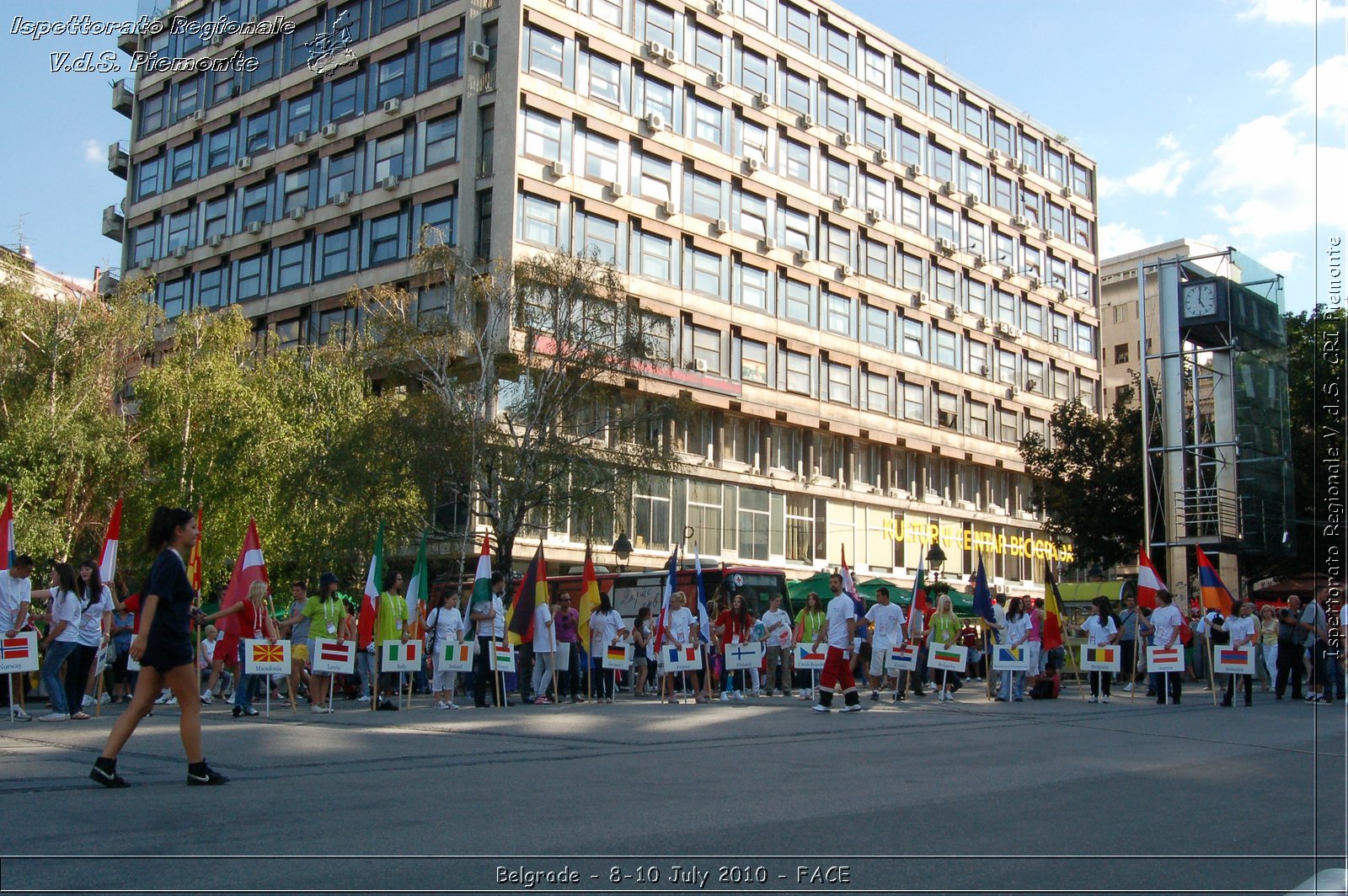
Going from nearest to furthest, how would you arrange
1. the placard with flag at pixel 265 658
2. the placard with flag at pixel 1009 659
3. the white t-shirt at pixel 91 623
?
the white t-shirt at pixel 91 623 < the placard with flag at pixel 265 658 < the placard with flag at pixel 1009 659

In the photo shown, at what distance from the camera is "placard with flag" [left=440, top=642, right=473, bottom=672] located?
727 inches

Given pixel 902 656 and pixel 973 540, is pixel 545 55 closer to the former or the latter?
pixel 902 656

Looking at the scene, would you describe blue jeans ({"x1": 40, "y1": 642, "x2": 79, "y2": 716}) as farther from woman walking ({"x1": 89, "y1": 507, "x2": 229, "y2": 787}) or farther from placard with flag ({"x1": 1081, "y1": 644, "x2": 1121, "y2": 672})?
placard with flag ({"x1": 1081, "y1": 644, "x2": 1121, "y2": 672})

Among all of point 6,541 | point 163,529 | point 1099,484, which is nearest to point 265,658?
point 6,541

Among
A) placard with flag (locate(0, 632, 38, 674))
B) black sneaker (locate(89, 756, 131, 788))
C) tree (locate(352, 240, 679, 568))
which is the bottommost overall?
black sneaker (locate(89, 756, 131, 788))

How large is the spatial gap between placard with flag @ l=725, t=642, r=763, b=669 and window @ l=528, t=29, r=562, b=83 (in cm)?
2977

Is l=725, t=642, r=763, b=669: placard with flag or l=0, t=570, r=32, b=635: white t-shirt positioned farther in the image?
l=725, t=642, r=763, b=669: placard with flag

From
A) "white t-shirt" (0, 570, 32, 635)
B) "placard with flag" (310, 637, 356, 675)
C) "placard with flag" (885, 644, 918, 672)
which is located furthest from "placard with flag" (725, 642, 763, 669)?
"white t-shirt" (0, 570, 32, 635)

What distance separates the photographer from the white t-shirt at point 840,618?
17359 millimetres

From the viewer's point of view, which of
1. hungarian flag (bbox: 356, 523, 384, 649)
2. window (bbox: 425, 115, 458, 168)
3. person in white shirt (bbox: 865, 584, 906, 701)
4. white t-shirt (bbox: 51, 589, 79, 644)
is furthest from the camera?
window (bbox: 425, 115, 458, 168)

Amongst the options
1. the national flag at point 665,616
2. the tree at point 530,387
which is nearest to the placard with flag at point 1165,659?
the national flag at point 665,616

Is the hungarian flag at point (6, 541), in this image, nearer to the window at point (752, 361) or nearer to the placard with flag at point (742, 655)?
the placard with flag at point (742, 655)

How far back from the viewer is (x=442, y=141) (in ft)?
154

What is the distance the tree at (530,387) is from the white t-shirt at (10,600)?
711 inches
